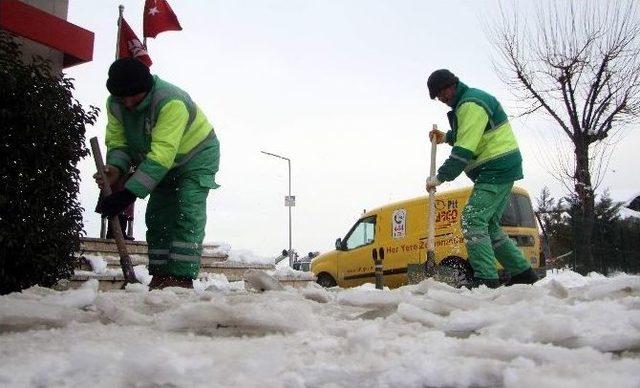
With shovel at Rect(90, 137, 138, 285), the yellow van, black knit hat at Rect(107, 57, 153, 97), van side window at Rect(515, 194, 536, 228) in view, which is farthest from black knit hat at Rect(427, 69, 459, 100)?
van side window at Rect(515, 194, 536, 228)

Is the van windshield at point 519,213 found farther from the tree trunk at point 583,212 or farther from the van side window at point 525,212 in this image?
the tree trunk at point 583,212

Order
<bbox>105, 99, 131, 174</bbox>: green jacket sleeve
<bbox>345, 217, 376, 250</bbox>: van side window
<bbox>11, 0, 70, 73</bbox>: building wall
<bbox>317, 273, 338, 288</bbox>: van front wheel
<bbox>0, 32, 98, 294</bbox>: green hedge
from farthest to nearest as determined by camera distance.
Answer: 1. <bbox>317, 273, 338, 288</bbox>: van front wheel
2. <bbox>345, 217, 376, 250</bbox>: van side window
3. <bbox>11, 0, 70, 73</bbox>: building wall
4. <bbox>105, 99, 131, 174</bbox>: green jacket sleeve
5. <bbox>0, 32, 98, 294</bbox>: green hedge

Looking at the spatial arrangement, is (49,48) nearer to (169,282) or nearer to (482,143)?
(169,282)

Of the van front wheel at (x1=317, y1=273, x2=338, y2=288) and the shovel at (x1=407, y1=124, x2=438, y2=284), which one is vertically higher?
the shovel at (x1=407, y1=124, x2=438, y2=284)

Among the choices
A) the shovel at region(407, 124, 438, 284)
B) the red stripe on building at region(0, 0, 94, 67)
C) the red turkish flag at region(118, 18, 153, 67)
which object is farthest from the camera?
the red turkish flag at region(118, 18, 153, 67)

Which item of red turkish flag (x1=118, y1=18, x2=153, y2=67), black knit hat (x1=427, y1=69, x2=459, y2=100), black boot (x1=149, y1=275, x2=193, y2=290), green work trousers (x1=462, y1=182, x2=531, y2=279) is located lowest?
black boot (x1=149, y1=275, x2=193, y2=290)

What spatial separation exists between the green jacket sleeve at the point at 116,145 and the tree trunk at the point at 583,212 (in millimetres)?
13548

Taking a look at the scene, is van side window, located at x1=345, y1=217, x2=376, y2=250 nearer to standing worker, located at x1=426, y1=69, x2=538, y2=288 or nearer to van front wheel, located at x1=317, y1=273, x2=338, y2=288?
van front wheel, located at x1=317, y1=273, x2=338, y2=288

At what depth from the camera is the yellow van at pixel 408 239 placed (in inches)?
346

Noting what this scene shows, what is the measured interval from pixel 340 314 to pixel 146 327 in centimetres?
79

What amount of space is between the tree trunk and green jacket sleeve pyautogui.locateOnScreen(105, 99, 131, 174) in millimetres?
13548

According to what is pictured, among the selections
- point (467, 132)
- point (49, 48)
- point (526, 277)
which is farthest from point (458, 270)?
point (49, 48)

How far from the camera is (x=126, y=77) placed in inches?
142

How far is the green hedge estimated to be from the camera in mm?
3850
